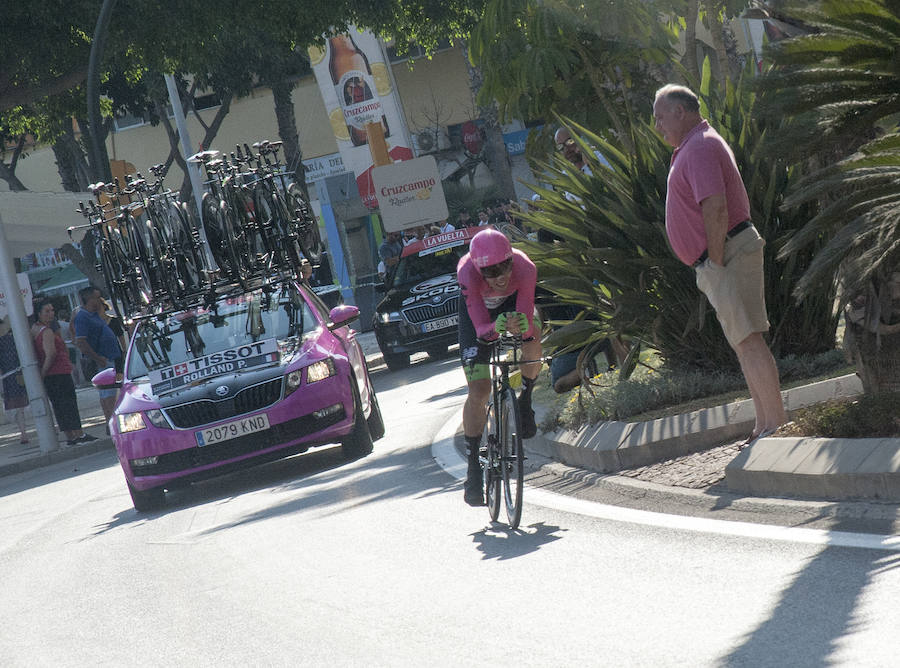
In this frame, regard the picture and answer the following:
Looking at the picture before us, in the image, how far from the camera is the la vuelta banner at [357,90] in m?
34.2

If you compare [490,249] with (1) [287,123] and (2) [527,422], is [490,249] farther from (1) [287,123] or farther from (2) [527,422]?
(1) [287,123]

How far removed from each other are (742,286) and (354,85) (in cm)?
2795

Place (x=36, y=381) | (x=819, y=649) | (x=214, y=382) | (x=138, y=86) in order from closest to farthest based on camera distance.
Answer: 1. (x=819, y=649)
2. (x=214, y=382)
3. (x=36, y=381)
4. (x=138, y=86)

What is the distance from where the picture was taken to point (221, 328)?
1288 centimetres

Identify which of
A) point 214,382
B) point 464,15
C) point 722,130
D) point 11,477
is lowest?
point 11,477

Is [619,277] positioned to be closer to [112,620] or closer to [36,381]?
[112,620]

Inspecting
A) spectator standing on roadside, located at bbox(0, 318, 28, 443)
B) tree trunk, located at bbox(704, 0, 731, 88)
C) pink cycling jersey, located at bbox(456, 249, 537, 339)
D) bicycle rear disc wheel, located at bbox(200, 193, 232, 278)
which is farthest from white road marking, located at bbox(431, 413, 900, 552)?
spectator standing on roadside, located at bbox(0, 318, 28, 443)

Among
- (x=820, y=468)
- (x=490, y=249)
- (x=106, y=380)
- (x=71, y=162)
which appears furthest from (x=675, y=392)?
(x=71, y=162)

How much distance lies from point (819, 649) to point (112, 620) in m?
4.06

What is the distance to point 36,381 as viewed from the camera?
20406mm

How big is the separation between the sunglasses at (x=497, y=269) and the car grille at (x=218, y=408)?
4457 mm

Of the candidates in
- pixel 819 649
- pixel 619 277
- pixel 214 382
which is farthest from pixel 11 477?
pixel 819 649

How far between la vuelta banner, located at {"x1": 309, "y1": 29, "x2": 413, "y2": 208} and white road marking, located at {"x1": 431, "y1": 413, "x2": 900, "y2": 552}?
2514 cm

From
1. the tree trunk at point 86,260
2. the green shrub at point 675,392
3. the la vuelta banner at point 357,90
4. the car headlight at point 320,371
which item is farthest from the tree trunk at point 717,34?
the tree trunk at point 86,260
